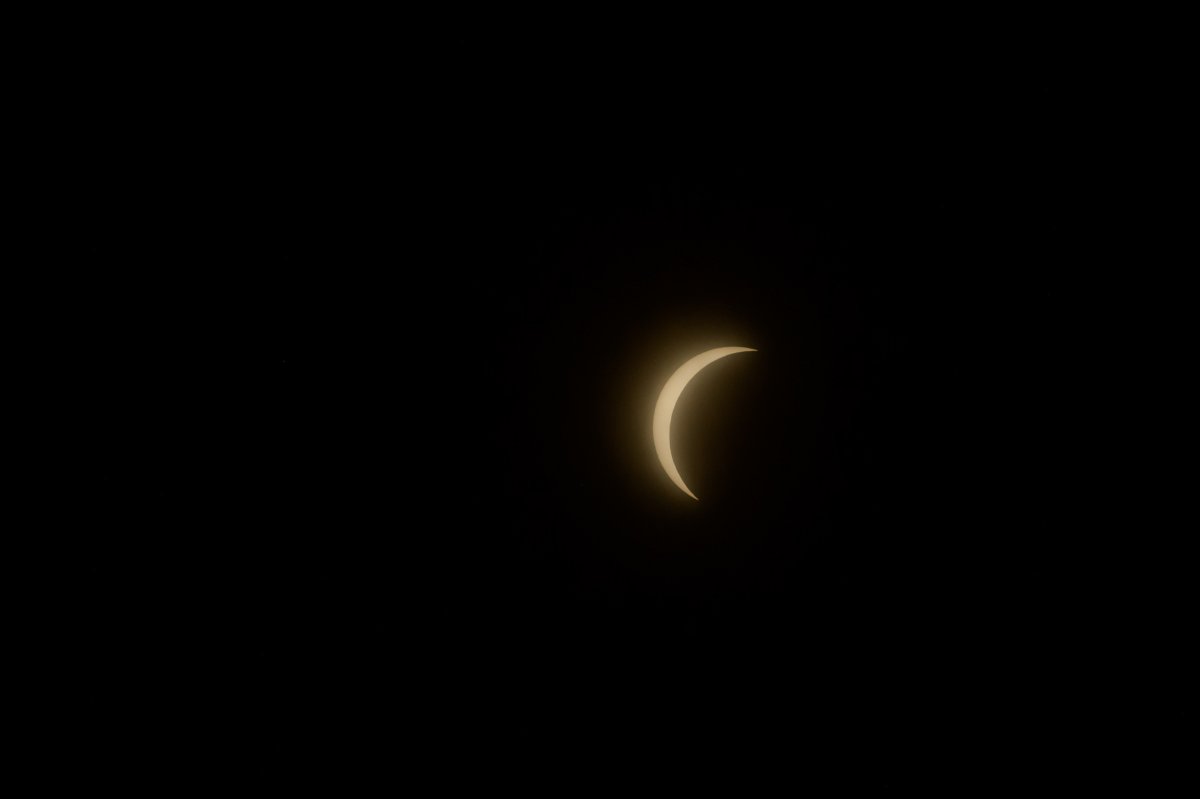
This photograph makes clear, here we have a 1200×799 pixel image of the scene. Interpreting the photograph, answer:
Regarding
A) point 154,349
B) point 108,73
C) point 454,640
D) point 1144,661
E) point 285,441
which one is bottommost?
point 1144,661

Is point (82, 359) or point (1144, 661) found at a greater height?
point (82, 359)

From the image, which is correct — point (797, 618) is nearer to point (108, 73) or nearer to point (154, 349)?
point (154, 349)

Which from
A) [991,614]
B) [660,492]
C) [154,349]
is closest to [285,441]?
[154,349]
